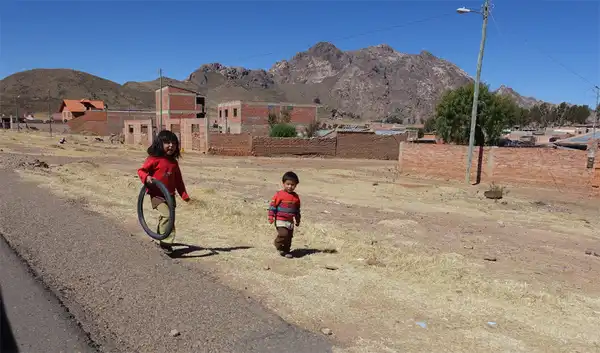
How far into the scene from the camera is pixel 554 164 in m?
17.6

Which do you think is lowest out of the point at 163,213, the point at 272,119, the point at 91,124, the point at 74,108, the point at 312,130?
the point at 163,213

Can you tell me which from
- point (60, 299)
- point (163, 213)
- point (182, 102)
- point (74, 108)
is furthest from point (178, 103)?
point (60, 299)

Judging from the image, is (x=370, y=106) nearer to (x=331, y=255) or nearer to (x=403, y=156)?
(x=403, y=156)

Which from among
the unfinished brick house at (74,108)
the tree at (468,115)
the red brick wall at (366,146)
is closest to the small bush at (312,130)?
the red brick wall at (366,146)

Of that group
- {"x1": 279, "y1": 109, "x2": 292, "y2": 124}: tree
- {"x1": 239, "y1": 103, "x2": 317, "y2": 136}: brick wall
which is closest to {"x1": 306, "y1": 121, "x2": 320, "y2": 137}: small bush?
{"x1": 279, "y1": 109, "x2": 292, "y2": 124}: tree

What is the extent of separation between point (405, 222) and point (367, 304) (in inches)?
230

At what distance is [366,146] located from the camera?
38.8 metres

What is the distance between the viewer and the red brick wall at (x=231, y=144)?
35.6 meters

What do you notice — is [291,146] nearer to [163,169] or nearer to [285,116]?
[285,116]

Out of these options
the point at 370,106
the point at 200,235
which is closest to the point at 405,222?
the point at 200,235

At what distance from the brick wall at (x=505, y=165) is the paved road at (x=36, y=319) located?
59.5 feet

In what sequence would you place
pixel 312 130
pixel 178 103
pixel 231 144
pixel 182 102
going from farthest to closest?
pixel 182 102 → pixel 178 103 → pixel 312 130 → pixel 231 144

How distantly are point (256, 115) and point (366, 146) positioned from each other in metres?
23.3

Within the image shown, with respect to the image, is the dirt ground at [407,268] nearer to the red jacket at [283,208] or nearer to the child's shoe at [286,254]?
the child's shoe at [286,254]
